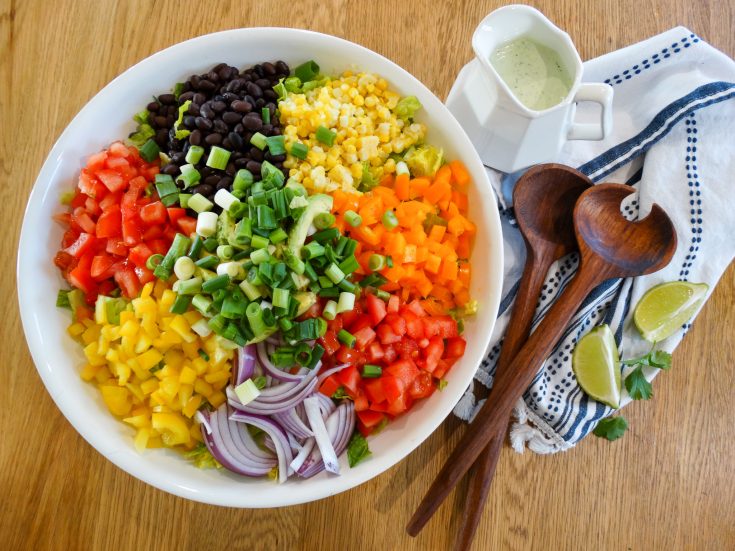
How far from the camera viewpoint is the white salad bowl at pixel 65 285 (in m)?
1.85

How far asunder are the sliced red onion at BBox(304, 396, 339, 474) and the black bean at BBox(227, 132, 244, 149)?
835 mm

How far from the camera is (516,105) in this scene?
1.82 meters

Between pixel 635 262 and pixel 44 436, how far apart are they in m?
2.20

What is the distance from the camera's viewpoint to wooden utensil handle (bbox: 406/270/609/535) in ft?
6.70

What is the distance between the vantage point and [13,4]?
88.8 inches

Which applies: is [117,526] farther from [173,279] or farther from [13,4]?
[13,4]

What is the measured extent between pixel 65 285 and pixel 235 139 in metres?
0.76

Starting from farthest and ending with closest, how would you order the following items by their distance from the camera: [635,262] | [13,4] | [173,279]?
[13,4] → [635,262] → [173,279]

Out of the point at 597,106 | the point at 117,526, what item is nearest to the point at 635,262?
the point at 597,106

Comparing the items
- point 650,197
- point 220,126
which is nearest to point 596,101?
point 650,197

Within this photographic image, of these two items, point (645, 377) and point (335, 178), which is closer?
point (335, 178)

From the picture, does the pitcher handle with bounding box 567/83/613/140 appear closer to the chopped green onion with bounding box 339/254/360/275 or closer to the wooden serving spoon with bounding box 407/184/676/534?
the wooden serving spoon with bounding box 407/184/676/534

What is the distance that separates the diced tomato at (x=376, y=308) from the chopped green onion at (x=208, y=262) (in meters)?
0.49

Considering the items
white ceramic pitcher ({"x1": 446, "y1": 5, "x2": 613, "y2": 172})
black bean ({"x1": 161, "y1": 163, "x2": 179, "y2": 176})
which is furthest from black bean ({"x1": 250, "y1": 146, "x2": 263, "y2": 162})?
white ceramic pitcher ({"x1": 446, "y1": 5, "x2": 613, "y2": 172})
